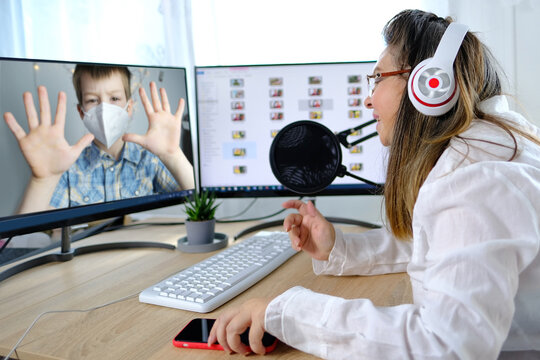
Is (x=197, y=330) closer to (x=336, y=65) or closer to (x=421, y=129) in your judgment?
(x=421, y=129)

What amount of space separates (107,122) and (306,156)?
48 cm

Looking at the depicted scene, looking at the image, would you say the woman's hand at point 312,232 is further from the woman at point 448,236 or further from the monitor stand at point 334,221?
the monitor stand at point 334,221

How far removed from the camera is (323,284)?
83 cm

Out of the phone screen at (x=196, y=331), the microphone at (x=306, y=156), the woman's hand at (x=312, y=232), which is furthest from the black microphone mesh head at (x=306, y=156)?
the phone screen at (x=196, y=331)

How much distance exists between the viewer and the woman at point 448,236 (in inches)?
18.8

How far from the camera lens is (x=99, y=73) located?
1.06 meters

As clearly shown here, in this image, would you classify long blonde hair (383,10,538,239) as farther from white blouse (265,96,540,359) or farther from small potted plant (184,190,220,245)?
small potted plant (184,190,220,245)

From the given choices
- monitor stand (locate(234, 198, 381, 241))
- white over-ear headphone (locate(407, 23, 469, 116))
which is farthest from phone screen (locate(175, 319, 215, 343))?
monitor stand (locate(234, 198, 381, 241))

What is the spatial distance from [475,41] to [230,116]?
726mm

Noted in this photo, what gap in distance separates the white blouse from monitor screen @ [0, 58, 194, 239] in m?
0.61

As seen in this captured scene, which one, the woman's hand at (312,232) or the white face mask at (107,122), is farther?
the white face mask at (107,122)

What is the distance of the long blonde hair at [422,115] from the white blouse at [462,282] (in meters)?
0.03

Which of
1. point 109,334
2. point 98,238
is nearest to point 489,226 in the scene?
point 109,334

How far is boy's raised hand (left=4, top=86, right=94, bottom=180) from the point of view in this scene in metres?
0.92
